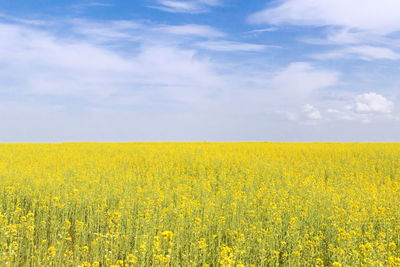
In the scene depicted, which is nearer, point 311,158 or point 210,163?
point 210,163

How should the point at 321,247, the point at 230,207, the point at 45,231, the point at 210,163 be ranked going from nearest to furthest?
the point at 321,247
the point at 45,231
the point at 230,207
the point at 210,163

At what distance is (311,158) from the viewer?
689 inches

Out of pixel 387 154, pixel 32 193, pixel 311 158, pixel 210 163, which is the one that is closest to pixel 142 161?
pixel 210 163

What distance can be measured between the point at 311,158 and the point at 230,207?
36.3 feet

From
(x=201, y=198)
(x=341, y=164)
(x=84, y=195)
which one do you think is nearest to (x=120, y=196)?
(x=84, y=195)

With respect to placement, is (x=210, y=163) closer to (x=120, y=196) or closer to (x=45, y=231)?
(x=120, y=196)

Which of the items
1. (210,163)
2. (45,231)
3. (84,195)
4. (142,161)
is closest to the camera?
(45,231)

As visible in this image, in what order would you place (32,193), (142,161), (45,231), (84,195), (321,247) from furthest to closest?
(142,161)
(32,193)
(84,195)
(45,231)
(321,247)

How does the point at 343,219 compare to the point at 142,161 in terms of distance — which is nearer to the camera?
the point at 343,219

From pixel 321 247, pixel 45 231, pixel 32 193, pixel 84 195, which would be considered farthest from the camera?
pixel 32 193

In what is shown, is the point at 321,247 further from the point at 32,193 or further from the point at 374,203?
the point at 32,193

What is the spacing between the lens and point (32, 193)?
9148 mm

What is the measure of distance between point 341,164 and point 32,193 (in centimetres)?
1356

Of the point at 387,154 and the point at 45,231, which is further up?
the point at 387,154
